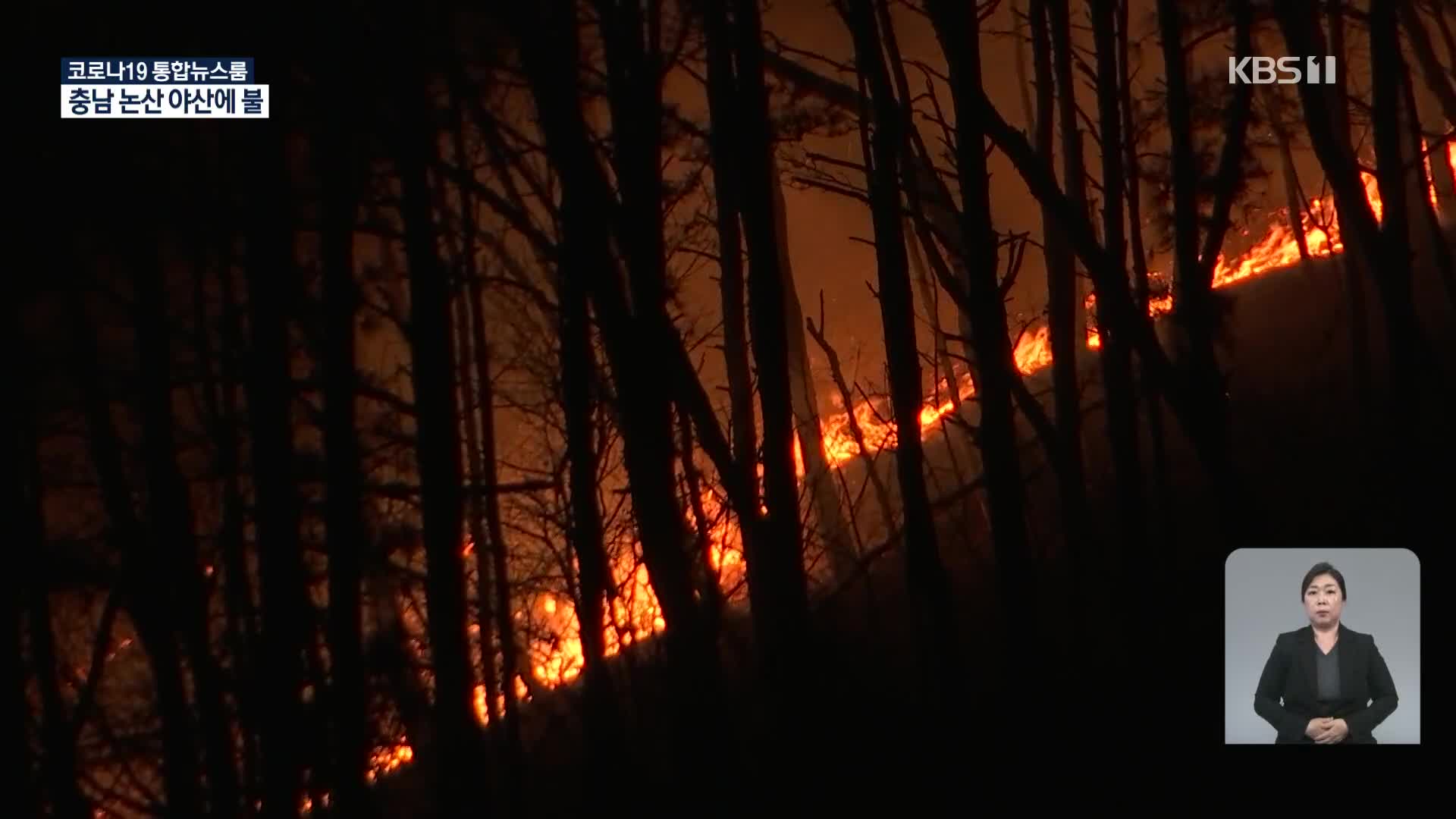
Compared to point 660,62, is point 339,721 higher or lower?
lower

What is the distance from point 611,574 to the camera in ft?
41.3

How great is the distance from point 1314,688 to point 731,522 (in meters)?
7.81

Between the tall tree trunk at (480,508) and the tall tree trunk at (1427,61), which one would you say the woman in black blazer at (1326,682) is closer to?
the tall tree trunk at (480,508)

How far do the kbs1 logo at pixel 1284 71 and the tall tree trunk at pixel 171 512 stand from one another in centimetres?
834

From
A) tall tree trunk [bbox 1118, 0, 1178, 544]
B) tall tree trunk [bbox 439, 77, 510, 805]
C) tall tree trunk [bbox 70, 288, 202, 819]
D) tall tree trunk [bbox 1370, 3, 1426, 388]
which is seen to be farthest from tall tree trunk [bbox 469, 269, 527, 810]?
tall tree trunk [bbox 1370, 3, 1426, 388]

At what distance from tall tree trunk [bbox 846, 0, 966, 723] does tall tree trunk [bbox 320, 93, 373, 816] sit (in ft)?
11.2

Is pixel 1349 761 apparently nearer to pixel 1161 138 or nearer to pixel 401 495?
pixel 401 495

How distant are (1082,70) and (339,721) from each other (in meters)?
6.97

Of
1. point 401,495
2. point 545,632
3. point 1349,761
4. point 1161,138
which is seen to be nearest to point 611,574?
point 545,632

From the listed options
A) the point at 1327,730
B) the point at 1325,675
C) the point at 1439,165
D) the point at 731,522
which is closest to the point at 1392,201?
the point at 1325,675

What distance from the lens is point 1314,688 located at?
18.4ft

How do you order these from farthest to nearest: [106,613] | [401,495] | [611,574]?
[611,574], [106,613], [401,495]

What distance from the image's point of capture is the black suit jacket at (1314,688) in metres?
5.61

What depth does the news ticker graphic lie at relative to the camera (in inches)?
336
